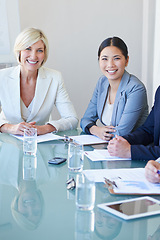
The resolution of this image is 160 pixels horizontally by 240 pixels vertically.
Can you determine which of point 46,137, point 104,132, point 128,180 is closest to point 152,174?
point 128,180

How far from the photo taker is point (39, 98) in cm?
311

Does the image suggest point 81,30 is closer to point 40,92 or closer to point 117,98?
point 40,92

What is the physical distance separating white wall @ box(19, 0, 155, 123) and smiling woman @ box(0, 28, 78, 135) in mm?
1381

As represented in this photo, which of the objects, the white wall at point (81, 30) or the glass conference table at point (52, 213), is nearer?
the glass conference table at point (52, 213)

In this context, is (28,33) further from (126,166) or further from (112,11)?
(112,11)

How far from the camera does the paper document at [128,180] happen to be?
147 cm

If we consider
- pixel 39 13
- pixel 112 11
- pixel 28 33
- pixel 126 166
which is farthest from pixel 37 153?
pixel 112 11

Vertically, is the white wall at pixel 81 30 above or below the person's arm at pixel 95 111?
above

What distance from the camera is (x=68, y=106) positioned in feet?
10.4

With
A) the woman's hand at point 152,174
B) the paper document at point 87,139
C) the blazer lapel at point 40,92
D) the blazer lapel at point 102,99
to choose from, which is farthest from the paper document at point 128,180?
the blazer lapel at point 40,92

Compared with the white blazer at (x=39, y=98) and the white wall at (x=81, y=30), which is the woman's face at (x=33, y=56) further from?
the white wall at (x=81, y=30)

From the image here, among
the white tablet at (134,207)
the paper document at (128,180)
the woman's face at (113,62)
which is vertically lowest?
the paper document at (128,180)

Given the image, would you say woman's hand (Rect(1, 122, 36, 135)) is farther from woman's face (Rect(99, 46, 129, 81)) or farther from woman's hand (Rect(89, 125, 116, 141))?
woman's face (Rect(99, 46, 129, 81))

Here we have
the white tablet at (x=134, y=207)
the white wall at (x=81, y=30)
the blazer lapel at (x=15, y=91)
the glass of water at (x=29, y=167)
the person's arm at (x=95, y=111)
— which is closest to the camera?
the white tablet at (x=134, y=207)
